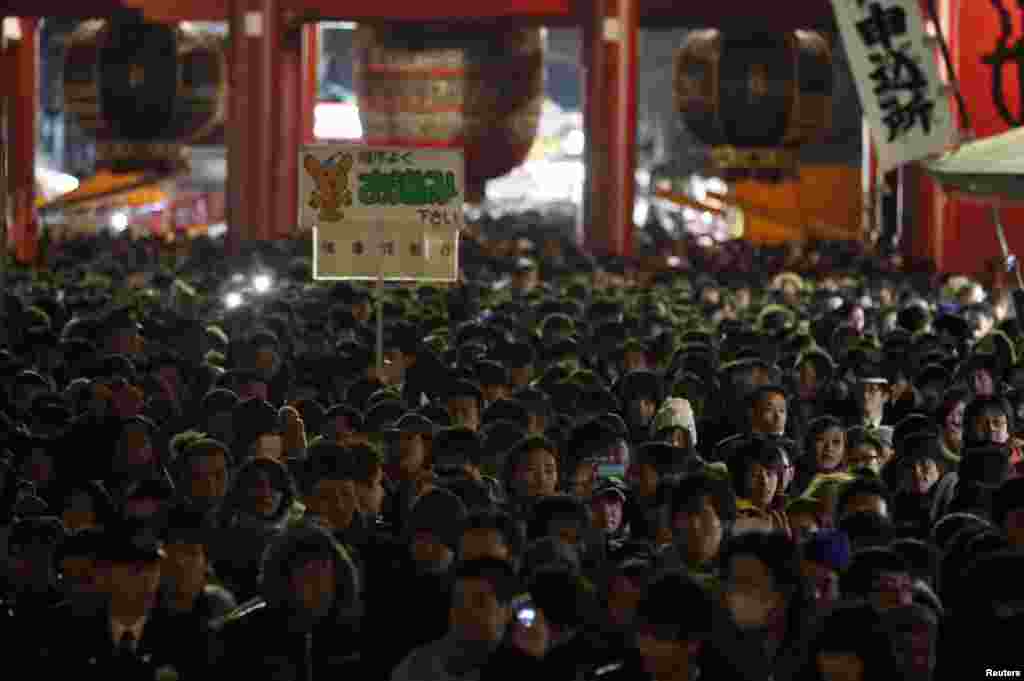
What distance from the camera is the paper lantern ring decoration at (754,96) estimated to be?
97.5ft

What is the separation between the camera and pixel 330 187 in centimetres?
1351

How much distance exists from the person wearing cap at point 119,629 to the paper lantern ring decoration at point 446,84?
2543 cm

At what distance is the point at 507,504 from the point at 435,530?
1106 mm

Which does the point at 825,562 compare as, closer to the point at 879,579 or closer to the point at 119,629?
the point at 879,579

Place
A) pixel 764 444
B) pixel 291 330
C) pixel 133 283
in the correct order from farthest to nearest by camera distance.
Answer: pixel 133 283
pixel 291 330
pixel 764 444

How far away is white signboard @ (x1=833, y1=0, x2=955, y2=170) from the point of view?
15.8m

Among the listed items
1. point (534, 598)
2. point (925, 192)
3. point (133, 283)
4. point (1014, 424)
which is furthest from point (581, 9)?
point (534, 598)

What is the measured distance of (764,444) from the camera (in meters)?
9.40

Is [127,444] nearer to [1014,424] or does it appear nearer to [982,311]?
[1014,424]

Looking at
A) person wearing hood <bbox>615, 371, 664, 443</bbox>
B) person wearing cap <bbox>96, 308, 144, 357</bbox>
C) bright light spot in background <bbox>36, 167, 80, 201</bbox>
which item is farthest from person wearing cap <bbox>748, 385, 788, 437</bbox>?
bright light spot in background <bbox>36, 167, 80, 201</bbox>

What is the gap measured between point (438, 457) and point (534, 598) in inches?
128

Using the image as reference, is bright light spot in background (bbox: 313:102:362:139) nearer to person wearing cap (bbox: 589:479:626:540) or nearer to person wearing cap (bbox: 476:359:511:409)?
person wearing cap (bbox: 476:359:511:409)

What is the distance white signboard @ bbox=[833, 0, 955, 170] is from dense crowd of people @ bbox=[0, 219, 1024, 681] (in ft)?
4.25

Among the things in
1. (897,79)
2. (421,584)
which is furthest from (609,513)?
(897,79)
